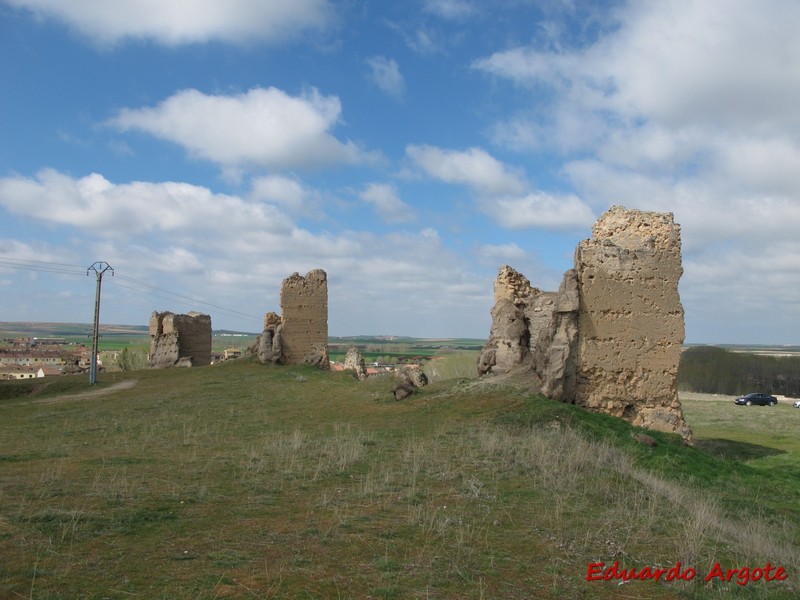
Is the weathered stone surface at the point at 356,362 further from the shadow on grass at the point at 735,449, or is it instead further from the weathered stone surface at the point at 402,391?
the shadow on grass at the point at 735,449

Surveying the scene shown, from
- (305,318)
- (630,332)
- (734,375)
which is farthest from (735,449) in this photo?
(734,375)

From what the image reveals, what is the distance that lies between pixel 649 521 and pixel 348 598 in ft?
11.6

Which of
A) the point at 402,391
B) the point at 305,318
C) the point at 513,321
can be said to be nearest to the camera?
the point at 402,391

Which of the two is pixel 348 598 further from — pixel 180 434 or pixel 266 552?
pixel 180 434

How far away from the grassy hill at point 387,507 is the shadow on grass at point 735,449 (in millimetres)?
1212

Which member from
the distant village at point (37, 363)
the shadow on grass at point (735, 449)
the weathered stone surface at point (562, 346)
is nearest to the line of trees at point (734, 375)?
the shadow on grass at point (735, 449)

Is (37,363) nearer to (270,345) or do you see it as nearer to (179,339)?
(179,339)

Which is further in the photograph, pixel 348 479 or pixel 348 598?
pixel 348 479

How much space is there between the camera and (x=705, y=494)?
28.8 ft

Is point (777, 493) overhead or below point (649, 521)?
below

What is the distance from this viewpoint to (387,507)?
6332 millimetres

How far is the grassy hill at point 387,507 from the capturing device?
15.0 feet

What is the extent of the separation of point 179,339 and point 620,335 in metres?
20.4

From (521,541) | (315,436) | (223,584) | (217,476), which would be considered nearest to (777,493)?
(521,541)
